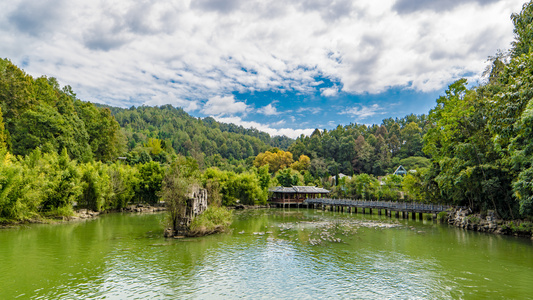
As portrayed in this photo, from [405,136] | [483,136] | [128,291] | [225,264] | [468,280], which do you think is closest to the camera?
[128,291]

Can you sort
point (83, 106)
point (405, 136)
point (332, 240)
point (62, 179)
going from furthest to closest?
1. point (405, 136)
2. point (83, 106)
3. point (62, 179)
4. point (332, 240)

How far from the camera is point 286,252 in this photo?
54.4ft

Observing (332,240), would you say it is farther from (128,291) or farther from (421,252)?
(128,291)

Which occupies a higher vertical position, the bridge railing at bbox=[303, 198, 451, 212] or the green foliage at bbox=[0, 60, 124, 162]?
the green foliage at bbox=[0, 60, 124, 162]

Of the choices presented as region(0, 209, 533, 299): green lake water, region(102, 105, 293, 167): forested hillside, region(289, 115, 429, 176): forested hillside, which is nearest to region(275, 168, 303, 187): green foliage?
region(289, 115, 429, 176): forested hillside

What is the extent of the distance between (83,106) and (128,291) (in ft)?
153

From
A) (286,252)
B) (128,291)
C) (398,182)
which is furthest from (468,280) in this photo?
(398,182)

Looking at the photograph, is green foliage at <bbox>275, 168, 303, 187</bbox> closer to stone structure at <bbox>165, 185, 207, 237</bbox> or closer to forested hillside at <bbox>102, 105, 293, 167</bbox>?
forested hillside at <bbox>102, 105, 293, 167</bbox>

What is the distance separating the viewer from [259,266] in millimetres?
13766

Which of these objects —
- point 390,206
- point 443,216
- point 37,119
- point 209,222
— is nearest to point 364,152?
point 390,206

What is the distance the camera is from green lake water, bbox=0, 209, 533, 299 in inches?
417

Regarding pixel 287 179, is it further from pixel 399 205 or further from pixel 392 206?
pixel 399 205

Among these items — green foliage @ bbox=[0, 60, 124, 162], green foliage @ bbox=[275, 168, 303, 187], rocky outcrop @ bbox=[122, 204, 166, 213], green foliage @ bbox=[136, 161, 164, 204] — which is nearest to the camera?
green foliage @ bbox=[0, 60, 124, 162]

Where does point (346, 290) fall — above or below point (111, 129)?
below
